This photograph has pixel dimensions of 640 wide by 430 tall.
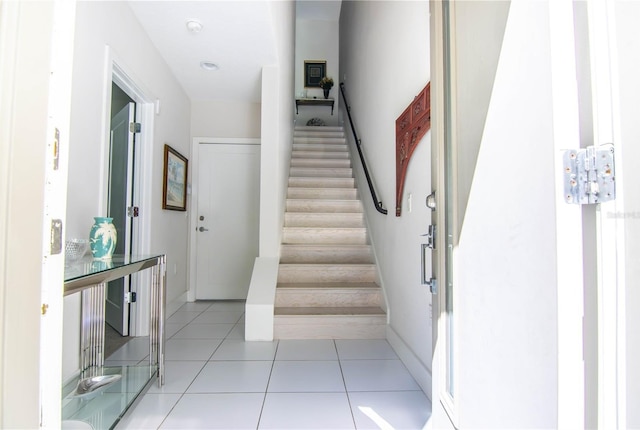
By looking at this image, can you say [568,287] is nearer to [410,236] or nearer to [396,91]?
[410,236]

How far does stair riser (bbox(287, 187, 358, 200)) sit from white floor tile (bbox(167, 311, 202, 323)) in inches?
72.7

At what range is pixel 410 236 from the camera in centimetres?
194

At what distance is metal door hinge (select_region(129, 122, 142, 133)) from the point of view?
102 inches

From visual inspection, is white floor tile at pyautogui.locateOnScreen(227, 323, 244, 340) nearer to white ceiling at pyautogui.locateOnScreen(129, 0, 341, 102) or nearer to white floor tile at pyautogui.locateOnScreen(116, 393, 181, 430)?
white floor tile at pyautogui.locateOnScreen(116, 393, 181, 430)

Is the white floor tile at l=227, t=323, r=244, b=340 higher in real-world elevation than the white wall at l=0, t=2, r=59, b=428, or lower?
lower

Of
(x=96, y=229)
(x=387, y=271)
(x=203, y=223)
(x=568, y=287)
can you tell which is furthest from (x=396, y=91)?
(x=203, y=223)

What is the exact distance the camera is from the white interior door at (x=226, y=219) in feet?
12.4

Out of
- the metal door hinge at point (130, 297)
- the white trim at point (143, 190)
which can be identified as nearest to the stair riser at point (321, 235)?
the white trim at point (143, 190)

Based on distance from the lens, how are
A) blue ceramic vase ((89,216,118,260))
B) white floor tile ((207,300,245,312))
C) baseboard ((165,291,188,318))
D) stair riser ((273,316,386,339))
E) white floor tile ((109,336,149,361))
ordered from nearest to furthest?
1. blue ceramic vase ((89,216,118,260))
2. white floor tile ((109,336,149,361))
3. stair riser ((273,316,386,339))
4. baseboard ((165,291,188,318))
5. white floor tile ((207,300,245,312))

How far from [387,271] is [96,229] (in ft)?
6.87

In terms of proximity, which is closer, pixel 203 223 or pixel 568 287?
pixel 568 287

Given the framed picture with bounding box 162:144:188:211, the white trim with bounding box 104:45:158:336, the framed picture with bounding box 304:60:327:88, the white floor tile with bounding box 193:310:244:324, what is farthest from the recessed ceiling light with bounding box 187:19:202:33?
the framed picture with bounding box 304:60:327:88

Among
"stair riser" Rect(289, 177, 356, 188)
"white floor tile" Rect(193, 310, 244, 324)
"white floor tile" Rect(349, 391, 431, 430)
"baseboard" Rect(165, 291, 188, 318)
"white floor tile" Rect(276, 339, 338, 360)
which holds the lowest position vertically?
Result: "white floor tile" Rect(193, 310, 244, 324)

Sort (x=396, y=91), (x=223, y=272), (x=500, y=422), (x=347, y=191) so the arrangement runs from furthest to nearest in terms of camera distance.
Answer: (x=347, y=191), (x=223, y=272), (x=396, y=91), (x=500, y=422)
